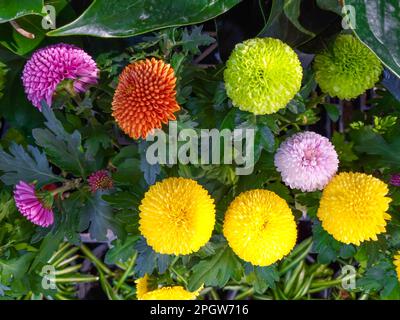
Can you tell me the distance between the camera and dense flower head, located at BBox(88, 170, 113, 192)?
0.78m

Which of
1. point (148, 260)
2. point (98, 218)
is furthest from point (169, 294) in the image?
point (98, 218)

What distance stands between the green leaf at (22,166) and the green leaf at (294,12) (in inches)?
17.0

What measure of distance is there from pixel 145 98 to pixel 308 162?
→ 0.81 ft

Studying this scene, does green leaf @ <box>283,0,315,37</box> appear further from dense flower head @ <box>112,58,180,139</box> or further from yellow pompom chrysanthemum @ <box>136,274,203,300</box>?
yellow pompom chrysanthemum @ <box>136,274,203,300</box>

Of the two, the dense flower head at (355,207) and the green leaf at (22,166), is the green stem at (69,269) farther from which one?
the dense flower head at (355,207)

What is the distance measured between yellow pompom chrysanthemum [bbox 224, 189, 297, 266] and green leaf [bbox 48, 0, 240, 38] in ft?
0.85

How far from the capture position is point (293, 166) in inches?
28.1

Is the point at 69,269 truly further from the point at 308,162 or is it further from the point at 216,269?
the point at 308,162

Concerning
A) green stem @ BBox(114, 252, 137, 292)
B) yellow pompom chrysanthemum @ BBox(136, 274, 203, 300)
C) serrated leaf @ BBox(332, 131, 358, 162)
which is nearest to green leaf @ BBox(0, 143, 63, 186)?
yellow pompom chrysanthemum @ BBox(136, 274, 203, 300)

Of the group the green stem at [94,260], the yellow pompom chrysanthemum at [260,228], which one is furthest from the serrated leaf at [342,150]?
the green stem at [94,260]

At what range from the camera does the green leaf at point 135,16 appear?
0.55 m

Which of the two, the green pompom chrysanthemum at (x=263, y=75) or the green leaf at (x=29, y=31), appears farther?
the green leaf at (x=29, y=31)
